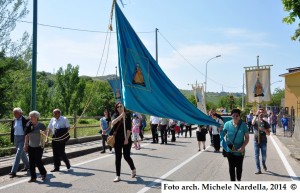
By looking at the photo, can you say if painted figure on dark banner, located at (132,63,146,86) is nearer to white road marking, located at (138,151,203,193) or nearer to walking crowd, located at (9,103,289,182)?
walking crowd, located at (9,103,289,182)

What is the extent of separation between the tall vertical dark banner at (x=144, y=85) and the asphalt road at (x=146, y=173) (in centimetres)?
213

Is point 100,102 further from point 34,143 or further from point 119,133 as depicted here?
point 119,133

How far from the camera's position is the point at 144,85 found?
7660 mm

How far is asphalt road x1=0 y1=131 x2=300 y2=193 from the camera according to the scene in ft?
29.2

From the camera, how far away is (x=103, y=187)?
8859mm

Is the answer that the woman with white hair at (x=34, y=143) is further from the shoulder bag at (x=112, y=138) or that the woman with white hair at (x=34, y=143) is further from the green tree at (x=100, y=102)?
the green tree at (x=100, y=102)

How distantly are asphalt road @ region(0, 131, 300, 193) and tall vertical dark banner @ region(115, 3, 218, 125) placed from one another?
6.99 feet

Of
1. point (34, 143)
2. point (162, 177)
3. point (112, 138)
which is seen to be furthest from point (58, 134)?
point (162, 177)

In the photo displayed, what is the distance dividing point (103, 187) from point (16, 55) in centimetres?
1220

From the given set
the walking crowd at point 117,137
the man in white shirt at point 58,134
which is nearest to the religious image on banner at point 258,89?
the walking crowd at point 117,137

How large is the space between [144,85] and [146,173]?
154 inches

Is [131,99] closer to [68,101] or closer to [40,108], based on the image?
[40,108]

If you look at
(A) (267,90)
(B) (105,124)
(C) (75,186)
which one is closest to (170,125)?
(B) (105,124)

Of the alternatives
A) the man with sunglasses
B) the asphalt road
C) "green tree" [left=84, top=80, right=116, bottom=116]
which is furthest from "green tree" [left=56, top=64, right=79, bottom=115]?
the man with sunglasses
